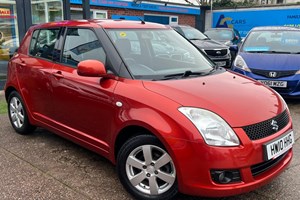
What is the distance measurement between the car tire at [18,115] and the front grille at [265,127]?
3132 millimetres

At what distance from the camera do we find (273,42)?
730 centimetres

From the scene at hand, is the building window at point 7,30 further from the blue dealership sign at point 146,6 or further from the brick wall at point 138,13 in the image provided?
the brick wall at point 138,13

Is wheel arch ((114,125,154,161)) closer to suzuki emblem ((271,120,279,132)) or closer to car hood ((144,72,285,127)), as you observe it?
car hood ((144,72,285,127))

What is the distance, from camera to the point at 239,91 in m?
3.03

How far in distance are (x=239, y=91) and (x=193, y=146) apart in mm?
851

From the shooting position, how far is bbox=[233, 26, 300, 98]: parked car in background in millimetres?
6090

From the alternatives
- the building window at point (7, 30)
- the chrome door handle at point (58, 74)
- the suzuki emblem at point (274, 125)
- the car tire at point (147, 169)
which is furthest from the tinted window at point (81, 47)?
the building window at point (7, 30)

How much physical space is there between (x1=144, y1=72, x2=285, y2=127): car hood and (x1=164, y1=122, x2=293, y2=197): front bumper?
186 mm

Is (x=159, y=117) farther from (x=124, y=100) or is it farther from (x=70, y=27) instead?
(x=70, y=27)

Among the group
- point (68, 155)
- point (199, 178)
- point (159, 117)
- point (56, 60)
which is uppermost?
point (56, 60)

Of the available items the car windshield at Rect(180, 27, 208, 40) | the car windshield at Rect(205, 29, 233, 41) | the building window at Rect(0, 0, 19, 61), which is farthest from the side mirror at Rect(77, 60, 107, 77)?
the car windshield at Rect(205, 29, 233, 41)

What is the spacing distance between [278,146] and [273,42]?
16.8 ft

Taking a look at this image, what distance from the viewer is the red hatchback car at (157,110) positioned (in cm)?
252

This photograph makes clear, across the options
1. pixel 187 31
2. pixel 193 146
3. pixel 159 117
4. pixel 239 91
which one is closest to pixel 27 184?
pixel 159 117
